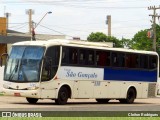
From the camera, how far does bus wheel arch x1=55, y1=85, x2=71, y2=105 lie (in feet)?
93.3

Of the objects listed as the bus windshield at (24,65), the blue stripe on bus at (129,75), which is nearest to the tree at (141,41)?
the blue stripe on bus at (129,75)

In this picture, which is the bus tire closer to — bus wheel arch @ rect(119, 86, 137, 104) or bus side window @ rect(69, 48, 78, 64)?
bus wheel arch @ rect(119, 86, 137, 104)

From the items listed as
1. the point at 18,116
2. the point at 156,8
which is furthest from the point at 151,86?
the point at 156,8

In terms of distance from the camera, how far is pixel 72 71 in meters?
29.2

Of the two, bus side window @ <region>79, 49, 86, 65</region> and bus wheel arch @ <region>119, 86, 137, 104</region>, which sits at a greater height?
bus side window @ <region>79, 49, 86, 65</region>

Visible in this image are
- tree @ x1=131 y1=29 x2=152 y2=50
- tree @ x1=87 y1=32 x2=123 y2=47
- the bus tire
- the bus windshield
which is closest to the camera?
the bus windshield

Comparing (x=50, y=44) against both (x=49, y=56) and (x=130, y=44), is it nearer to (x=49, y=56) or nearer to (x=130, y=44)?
(x=49, y=56)

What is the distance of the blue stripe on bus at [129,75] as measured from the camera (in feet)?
105

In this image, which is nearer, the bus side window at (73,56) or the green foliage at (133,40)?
the bus side window at (73,56)

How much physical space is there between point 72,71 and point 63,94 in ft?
4.30

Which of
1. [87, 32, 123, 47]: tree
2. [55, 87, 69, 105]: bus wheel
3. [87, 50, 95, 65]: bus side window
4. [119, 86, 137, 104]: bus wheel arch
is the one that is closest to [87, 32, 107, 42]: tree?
[87, 32, 123, 47]: tree

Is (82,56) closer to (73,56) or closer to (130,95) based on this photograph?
(73,56)

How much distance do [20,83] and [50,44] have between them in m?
2.38

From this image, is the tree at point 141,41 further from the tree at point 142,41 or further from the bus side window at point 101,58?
the bus side window at point 101,58
